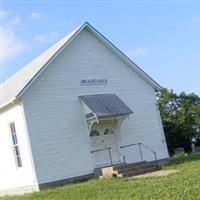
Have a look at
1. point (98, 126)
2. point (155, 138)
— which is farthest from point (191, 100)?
point (98, 126)

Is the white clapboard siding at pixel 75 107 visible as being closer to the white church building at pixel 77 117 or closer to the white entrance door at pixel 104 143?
the white church building at pixel 77 117

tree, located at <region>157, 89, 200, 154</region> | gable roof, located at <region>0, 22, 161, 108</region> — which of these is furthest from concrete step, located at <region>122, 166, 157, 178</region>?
tree, located at <region>157, 89, 200, 154</region>

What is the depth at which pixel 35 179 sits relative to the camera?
79.5ft

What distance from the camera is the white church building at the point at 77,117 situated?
24641 mm

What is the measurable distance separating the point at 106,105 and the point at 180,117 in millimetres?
18365

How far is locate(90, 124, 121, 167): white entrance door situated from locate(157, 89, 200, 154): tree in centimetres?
1501

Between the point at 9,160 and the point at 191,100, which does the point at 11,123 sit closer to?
the point at 9,160

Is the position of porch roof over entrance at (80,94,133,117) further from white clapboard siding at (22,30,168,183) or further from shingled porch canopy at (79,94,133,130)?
white clapboard siding at (22,30,168,183)

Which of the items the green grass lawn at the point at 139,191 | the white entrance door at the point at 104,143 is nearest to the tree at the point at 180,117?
the white entrance door at the point at 104,143

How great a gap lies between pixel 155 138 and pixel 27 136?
802 centimetres

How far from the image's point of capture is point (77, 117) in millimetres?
26016

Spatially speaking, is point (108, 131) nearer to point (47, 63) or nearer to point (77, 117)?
point (77, 117)

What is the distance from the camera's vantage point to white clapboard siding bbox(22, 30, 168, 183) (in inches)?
970

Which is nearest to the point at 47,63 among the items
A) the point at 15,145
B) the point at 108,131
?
the point at 15,145
